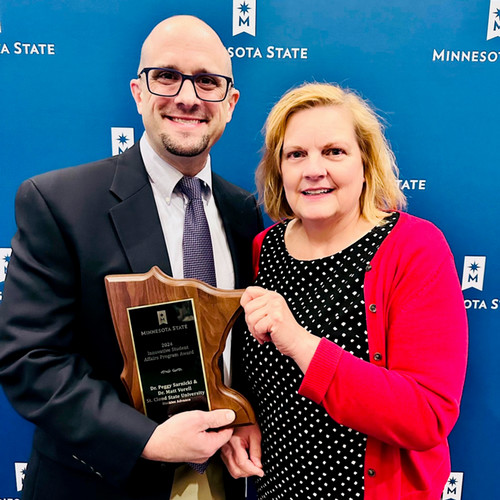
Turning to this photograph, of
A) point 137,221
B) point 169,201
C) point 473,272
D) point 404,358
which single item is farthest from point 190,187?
point 473,272

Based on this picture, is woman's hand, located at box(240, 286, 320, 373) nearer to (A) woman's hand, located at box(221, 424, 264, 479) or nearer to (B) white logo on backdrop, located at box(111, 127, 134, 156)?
(A) woman's hand, located at box(221, 424, 264, 479)

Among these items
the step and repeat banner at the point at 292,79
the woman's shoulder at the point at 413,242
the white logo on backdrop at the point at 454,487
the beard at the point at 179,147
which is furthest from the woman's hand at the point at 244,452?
the white logo on backdrop at the point at 454,487

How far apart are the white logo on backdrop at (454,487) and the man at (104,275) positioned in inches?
46.5

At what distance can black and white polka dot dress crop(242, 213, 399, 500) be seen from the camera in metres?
1.05

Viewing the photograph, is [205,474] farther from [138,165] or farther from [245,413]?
[138,165]

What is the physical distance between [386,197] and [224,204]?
48 centimetres

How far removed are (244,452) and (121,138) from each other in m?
1.14

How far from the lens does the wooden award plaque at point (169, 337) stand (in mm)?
1000

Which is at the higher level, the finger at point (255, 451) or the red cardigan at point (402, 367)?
the red cardigan at point (402, 367)

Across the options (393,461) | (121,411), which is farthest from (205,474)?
(393,461)

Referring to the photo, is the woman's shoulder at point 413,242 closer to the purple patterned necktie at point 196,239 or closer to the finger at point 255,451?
the purple patterned necktie at point 196,239

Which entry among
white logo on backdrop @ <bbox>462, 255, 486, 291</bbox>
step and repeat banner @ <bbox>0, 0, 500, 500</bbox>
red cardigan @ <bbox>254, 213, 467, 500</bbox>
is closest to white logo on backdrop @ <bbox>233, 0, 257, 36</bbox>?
step and repeat banner @ <bbox>0, 0, 500, 500</bbox>

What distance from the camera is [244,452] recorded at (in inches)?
47.1

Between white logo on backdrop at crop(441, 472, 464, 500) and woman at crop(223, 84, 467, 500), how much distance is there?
0.89 meters
